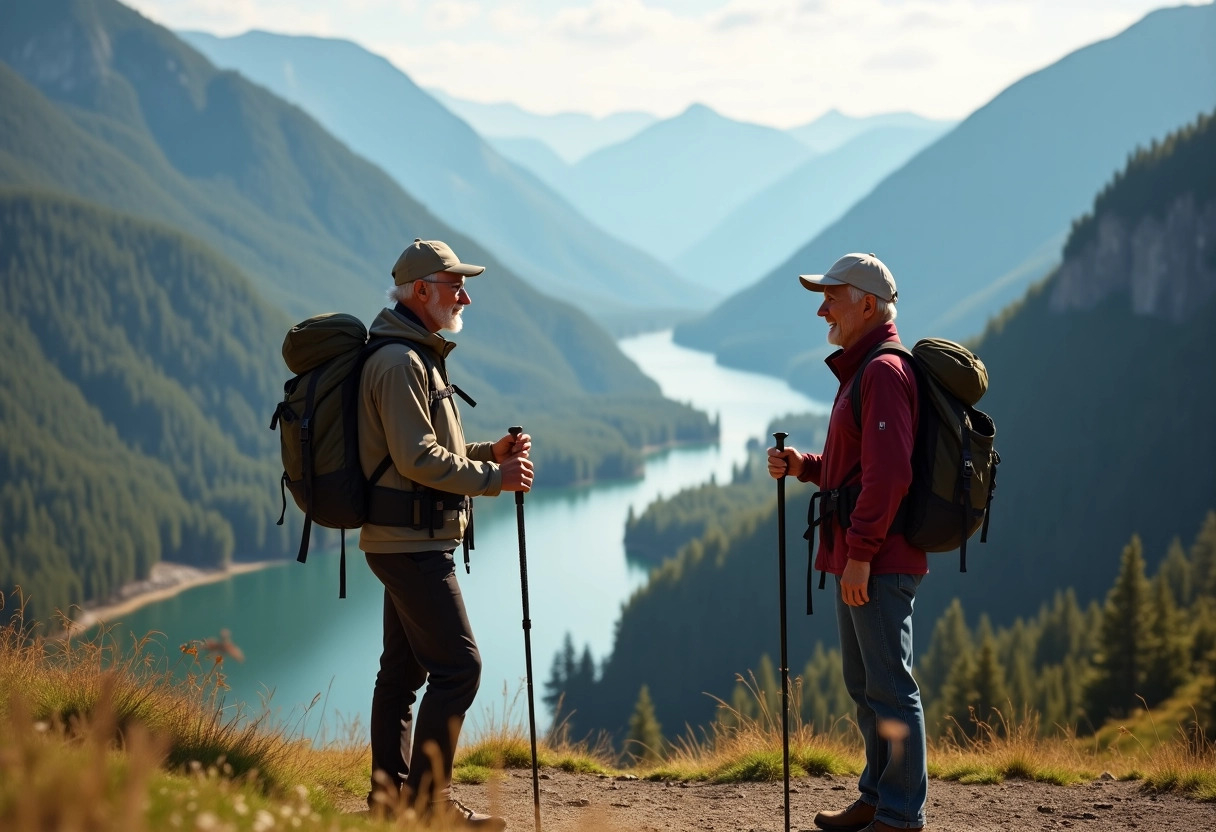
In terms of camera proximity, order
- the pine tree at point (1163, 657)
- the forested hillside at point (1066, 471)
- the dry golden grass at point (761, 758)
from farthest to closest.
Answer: the forested hillside at point (1066, 471) → the pine tree at point (1163, 657) → the dry golden grass at point (761, 758)

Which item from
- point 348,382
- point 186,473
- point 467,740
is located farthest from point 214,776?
point 186,473

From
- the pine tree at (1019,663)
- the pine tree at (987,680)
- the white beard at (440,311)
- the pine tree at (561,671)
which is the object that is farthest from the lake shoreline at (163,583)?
the white beard at (440,311)

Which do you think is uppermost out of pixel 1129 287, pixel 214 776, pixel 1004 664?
pixel 1129 287

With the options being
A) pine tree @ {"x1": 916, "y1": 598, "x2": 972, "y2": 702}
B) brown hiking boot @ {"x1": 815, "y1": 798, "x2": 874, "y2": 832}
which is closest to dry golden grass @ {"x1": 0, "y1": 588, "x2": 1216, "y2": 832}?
brown hiking boot @ {"x1": 815, "y1": 798, "x2": 874, "y2": 832}

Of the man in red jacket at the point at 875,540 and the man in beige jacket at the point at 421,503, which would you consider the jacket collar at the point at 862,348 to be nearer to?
the man in red jacket at the point at 875,540

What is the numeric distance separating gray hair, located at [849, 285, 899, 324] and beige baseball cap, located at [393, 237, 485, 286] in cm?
176

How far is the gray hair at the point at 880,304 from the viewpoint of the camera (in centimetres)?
556

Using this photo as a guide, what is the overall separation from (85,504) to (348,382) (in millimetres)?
132204

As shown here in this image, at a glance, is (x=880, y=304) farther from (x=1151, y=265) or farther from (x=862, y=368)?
(x=1151, y=265)

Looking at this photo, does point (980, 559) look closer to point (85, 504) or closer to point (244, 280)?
point (85, 504)

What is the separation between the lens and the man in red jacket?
203 inches

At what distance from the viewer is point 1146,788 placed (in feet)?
22.9

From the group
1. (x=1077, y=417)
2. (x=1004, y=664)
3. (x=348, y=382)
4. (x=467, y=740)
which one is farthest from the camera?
(x=1077, y=417)

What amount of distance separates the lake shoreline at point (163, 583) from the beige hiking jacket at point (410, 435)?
10322 centimetres
